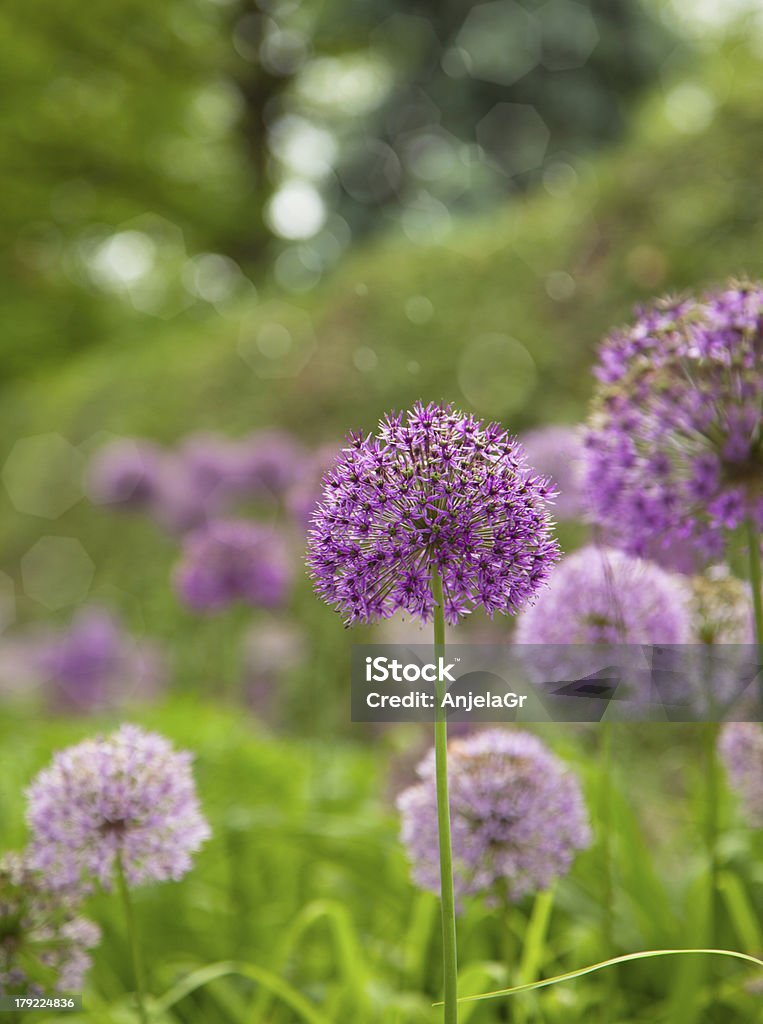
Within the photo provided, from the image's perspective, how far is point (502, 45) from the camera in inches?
439

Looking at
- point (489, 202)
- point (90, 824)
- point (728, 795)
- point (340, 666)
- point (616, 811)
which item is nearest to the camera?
point (90, 824)

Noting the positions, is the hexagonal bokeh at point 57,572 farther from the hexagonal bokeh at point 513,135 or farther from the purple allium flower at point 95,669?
the hexagonal bokeh at point 513,135

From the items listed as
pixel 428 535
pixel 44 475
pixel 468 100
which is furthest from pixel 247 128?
pixel 428 535

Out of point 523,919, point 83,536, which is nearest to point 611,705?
point 523,919

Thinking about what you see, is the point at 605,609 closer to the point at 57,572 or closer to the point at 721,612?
the point at 721,612

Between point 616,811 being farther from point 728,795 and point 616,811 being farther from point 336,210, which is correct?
point 336,210

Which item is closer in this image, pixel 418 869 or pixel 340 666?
pixel 418 869

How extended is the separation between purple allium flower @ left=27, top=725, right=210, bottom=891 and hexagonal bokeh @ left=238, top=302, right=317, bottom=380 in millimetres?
4654

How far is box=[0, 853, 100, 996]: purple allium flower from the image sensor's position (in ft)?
3.71

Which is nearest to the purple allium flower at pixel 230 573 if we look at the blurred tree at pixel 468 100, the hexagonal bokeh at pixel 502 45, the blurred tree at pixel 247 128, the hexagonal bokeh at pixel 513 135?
the blurred tree at pixel 468 100

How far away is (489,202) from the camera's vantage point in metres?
10.4

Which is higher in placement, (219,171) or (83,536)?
(219,171)

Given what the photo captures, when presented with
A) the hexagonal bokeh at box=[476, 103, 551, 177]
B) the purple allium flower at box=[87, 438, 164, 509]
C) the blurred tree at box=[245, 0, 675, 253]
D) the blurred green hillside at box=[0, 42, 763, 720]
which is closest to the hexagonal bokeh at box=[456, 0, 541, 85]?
the blurred tree at box=[245, 0, 675, 253]

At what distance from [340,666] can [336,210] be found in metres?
8.63
